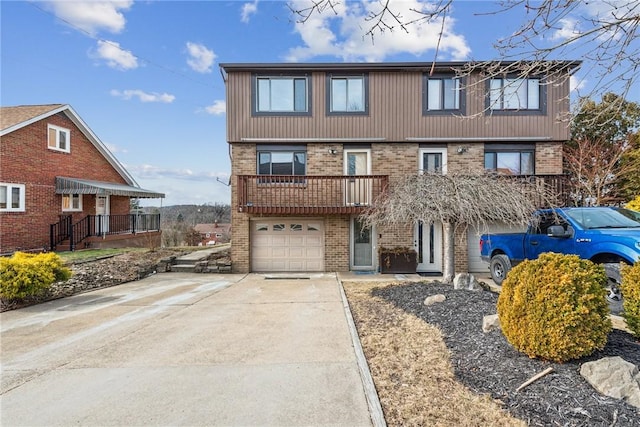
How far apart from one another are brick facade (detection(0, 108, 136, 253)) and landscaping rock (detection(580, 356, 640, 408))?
17.9m

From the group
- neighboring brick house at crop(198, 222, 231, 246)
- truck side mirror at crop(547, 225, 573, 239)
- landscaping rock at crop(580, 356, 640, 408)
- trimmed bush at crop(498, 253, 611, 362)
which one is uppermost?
truck side mirror at crop(547, 225, 573, 239)

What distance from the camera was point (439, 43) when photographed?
365cm

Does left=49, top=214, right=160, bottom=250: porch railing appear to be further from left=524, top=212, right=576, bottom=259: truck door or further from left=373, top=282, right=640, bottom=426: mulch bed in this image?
left=524, top=212, right=576, bottom=259: truck door

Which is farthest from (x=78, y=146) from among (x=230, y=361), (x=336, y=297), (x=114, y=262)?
(x=230, y=361)

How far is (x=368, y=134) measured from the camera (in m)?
11.8

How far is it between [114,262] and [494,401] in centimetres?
1223

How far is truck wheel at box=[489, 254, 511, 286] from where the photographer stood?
8750 mm

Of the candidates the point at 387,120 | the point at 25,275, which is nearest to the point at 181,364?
the point at 25,275

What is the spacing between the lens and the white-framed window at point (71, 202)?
16.6 m

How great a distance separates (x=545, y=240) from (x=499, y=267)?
1829 mm

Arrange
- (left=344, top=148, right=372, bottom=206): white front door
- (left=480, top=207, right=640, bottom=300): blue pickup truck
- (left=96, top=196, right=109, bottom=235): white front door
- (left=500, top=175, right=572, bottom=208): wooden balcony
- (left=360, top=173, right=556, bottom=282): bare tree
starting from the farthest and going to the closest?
(left=96, top=196, right=109, bottom=235): white front door, (left=344, top=148, right=372, bottom=206): white front door, (left=500, top=175, right=572, bottom=208): wooden balcony, (left=360, top=173, right=556, bottom=282): bare tree, (left=480, top=207, right=640, bottom=300): blue pickup truck

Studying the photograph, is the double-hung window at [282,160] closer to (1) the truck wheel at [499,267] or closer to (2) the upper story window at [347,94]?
(2) the upper story window at [347,94]

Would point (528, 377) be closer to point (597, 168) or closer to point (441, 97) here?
point (441, 97)

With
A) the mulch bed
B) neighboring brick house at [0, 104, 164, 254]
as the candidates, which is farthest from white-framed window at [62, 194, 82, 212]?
the mulch bed
